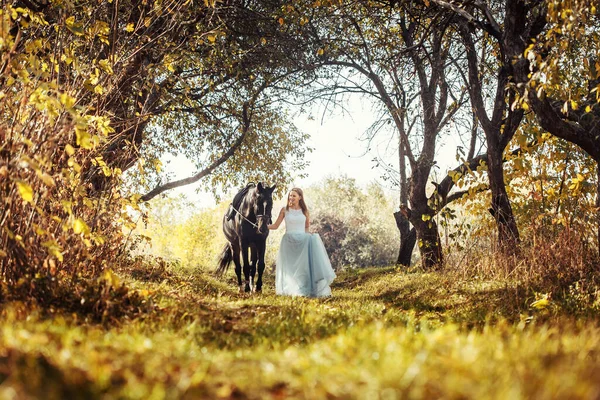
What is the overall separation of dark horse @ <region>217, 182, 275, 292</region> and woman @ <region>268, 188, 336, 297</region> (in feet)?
1.32

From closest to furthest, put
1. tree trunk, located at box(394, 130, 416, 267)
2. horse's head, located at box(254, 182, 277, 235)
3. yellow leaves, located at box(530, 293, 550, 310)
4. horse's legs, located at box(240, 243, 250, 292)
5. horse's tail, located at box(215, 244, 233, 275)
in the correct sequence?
yellow leaves, located at box(530, 293, 550, 310), horse's head, located at box(254, 182, 277, 235), horse's legs, located at box(240, 243, 250, 292), horse's tail, located at box(215, 244, 233, 275), tree trunk, located at box(394, 130, 416, 267)

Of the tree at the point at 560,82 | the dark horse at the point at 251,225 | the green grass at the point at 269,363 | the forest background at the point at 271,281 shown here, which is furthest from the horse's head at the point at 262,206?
the green grass at the point at 269,363

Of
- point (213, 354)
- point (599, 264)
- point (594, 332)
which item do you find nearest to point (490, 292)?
point (599, 264)

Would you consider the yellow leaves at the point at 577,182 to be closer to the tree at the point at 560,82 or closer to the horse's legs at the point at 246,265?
the tree at the point at 560,82

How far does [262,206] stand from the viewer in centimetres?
1038

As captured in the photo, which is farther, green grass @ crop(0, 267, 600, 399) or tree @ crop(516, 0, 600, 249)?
tree @ crop(516, 0, 600, 249)

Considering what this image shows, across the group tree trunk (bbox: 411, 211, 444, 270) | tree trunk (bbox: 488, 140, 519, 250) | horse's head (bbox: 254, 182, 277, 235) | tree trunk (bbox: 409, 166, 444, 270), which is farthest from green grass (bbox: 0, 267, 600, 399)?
tree trunk (bbox: 409, 166, 444, 270)

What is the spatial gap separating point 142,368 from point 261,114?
14.5m

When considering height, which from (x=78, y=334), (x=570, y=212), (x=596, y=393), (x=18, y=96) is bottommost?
(x=596, y=393)

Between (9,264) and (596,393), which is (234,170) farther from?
(596,393)

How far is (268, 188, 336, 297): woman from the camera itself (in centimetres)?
1088

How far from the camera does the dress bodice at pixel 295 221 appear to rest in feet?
37.3

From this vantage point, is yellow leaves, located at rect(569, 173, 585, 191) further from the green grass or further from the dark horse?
the dark horse

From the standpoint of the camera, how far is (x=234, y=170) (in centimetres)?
1795
